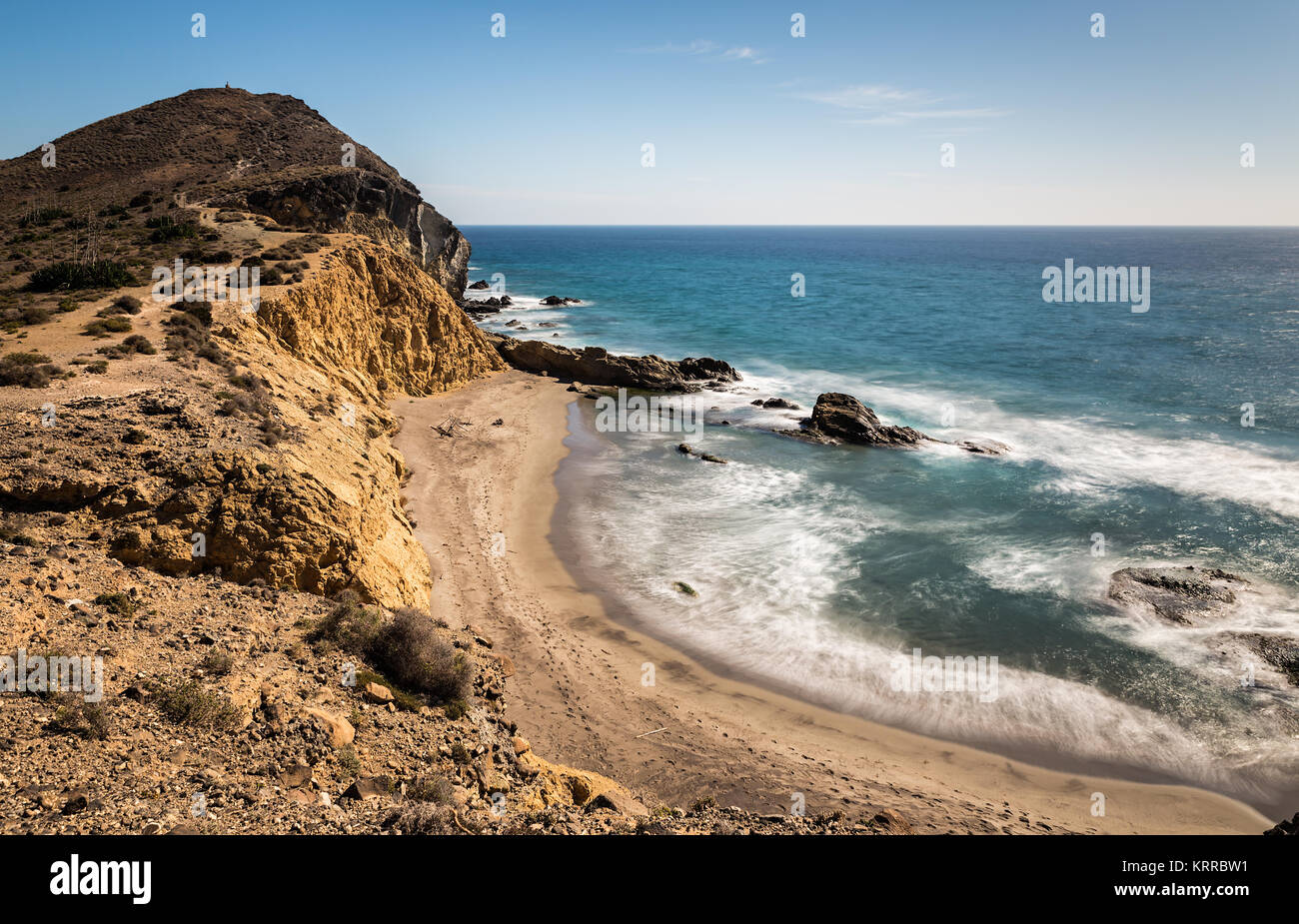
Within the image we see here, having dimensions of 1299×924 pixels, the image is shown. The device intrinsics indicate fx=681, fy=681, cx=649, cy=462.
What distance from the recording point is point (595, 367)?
4609cm

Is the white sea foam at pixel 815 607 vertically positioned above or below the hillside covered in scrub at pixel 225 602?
below

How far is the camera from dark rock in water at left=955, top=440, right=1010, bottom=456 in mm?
33594

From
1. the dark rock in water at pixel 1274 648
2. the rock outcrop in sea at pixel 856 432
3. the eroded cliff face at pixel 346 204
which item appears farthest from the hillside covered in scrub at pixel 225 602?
the rock outcrop in sea at pixel 856 432

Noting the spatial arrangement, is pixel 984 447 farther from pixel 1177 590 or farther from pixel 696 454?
pixel 696 454

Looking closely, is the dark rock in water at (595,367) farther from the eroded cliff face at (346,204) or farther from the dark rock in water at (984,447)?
the dark rock in water at (984,447)

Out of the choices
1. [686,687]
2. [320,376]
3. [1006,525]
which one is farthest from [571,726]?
[1006,525]

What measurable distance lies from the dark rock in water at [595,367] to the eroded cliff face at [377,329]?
228cm

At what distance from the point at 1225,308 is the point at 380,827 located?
317ft

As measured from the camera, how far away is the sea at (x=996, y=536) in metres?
16.3

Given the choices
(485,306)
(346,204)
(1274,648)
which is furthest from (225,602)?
(485,306)


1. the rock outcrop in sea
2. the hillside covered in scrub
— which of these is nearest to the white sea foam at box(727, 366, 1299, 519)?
the rock outcrop in sea

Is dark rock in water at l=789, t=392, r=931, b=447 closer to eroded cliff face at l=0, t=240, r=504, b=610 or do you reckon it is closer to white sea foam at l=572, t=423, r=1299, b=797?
white sea foam at l=572, t=423, r=1299, b=797

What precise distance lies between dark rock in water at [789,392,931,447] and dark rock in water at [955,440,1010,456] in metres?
1.92

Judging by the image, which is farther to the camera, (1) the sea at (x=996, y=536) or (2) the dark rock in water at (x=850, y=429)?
(2) the dark rock in water at (x=850, y=429)
